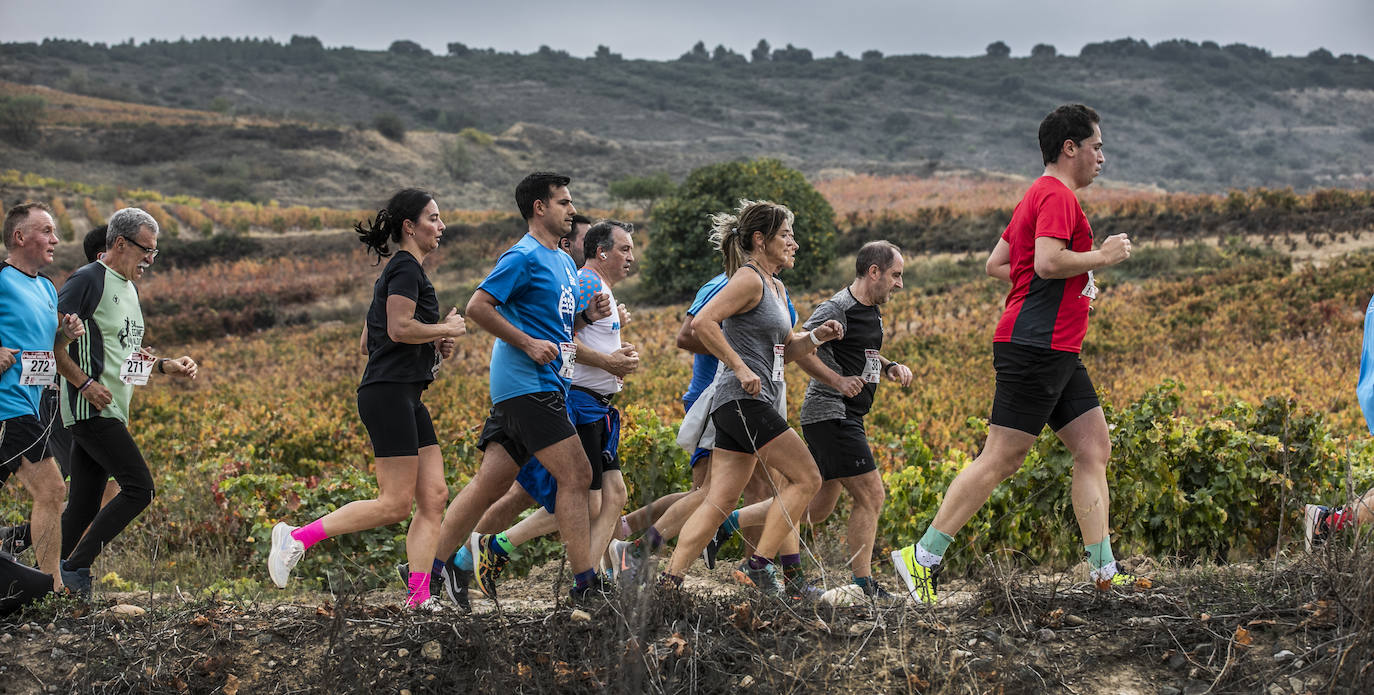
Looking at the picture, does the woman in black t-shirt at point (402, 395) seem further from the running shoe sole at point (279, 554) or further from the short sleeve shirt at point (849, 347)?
the short sleeve shirt at point (849, 347)

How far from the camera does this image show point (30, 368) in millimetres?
4719

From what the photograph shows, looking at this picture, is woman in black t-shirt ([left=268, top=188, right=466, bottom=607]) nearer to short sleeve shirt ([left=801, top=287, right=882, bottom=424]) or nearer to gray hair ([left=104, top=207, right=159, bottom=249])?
gray hair ([left=104, top=207, right=159, bottom=249])

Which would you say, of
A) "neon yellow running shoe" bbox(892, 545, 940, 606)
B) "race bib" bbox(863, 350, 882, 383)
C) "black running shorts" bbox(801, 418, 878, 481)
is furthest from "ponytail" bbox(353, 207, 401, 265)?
"neon yellow running shoe" bbox(892, 545, 940, 606)

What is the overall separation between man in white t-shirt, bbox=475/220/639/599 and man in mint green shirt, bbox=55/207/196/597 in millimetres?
1564

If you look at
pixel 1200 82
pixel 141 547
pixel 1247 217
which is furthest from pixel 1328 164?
pixel 141 547

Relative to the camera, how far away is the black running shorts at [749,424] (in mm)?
4473

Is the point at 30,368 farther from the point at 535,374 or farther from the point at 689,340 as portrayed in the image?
the point at 689,340

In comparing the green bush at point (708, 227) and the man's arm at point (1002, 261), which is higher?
the man's arm at point (1002, 261)

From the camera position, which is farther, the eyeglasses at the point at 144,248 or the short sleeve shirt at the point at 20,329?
the eyeglasses at the point at 144,248

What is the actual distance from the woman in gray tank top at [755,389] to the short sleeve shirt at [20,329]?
2.87 meters

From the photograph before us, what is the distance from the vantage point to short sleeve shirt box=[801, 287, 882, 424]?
190 inches

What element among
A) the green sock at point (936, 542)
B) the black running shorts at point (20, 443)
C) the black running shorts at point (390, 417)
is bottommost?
the green sock at point (936, 542)

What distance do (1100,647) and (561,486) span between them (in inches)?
82.1

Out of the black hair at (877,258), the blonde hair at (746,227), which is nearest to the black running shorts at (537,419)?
the blonde hair at (746,227)
